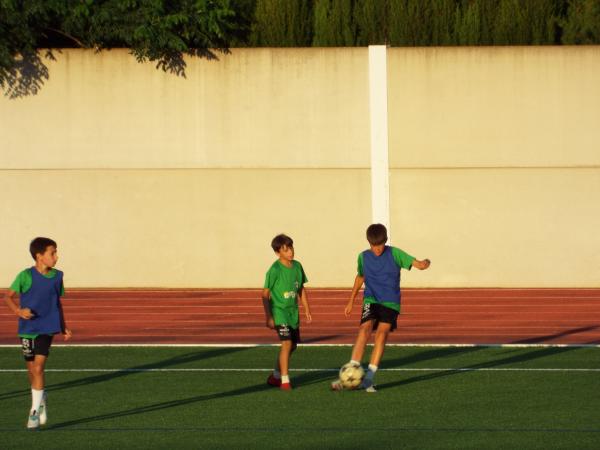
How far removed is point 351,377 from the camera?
38.8 feet

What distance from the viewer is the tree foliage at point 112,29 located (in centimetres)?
2614

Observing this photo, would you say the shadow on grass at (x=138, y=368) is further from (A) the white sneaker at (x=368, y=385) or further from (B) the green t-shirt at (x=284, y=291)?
(A) the white sneaker at (x=368, y=385)

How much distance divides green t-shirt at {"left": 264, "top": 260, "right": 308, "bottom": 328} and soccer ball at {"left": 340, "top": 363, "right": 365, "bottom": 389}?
0.70 metres

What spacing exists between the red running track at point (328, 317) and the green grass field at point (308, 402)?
2047mm

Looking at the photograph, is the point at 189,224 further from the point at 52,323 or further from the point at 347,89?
the point at 52,323

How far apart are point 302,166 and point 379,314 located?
1495 centimetres

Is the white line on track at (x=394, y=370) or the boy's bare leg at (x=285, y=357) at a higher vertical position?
the boy's bare leg at (x=285, y=357)

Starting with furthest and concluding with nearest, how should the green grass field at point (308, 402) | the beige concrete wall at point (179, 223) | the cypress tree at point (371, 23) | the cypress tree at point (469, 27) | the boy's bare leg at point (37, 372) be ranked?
1. the cypress tree at point (371, 23)
2. the cypress tree at point (469, 27)
3. the beige concrete wall at point (179, 223)
4. the boy's bare leg at point (37, 372)
5. the green grass field at point (308, 402)

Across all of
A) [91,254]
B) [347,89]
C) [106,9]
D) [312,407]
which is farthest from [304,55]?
[312,407]

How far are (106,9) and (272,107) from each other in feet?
13.5

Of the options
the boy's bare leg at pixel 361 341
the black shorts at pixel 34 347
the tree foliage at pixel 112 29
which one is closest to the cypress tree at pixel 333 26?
the tree foliage at pixel 112 29

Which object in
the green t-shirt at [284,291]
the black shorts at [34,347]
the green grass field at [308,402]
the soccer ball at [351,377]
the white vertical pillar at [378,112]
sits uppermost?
the white vertical pillar at [378,112]

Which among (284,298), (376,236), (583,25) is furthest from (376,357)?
(583,25)

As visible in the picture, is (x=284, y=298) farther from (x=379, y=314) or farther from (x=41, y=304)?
(x=41, y=304)
